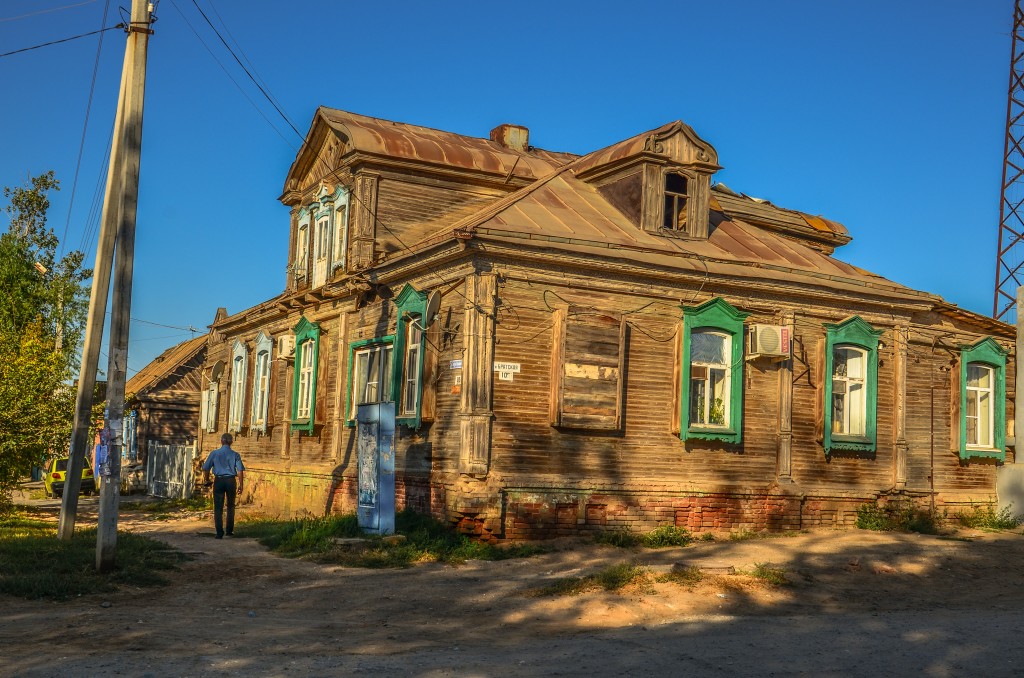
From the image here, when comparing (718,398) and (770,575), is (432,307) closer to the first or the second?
(718,398)

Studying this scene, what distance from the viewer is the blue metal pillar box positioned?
54.0 ft

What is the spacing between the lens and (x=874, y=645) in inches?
360

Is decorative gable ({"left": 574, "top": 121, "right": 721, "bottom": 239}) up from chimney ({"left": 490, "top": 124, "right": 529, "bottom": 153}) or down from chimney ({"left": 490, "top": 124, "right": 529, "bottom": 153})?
down

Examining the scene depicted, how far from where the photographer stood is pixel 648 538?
1661cm

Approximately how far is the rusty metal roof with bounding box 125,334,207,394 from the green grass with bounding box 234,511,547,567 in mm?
18070

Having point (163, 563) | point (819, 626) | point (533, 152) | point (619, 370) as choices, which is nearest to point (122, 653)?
point (163, 563)

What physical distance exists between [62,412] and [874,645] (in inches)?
623

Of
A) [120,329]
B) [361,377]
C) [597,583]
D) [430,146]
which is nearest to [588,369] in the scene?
[597,583]

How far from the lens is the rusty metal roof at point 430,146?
20.4 metres

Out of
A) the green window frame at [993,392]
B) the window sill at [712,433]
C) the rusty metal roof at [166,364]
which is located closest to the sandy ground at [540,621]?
→ the window sill at [712,433]

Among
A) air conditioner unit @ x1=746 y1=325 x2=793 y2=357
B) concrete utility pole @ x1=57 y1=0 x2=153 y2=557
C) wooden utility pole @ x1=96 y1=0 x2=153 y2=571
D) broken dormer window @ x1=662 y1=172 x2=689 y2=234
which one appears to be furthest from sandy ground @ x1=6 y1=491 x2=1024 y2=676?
broken dormer window @ x1=662 y1=172 x2=689 y2=234

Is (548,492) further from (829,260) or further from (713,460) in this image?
(829,260)

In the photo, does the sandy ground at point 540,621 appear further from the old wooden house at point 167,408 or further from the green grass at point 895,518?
the old wooden house at point 167,408

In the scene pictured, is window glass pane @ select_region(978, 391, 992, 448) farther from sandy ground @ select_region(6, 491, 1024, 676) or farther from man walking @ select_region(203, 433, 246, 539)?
man walking @ select_region(203, 433, 246, 539)
